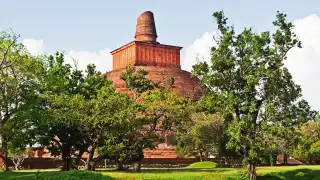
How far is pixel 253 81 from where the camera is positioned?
2336 cm

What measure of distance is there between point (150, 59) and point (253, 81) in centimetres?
3686

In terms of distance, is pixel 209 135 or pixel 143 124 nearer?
pixel 143 124

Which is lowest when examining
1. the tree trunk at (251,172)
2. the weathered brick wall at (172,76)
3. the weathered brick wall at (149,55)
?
the tree trunk at (251,172)

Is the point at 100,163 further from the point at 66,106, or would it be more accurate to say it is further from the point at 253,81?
the point at 253,81

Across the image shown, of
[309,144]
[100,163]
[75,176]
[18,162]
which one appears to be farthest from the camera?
→ [309,144]

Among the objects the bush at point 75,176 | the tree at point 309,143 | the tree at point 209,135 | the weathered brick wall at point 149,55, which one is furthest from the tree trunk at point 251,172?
the weathered brick wall at point 149,55

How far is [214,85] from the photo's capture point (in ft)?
81.1

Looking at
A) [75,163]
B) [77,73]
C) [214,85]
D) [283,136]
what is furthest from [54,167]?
[283,136]

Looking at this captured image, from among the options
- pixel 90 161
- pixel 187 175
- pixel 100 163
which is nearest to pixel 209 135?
pixel 100 163

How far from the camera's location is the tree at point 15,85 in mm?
25375

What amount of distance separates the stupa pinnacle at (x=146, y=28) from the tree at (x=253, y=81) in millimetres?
37621

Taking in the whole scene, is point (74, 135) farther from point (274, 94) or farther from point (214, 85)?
point (274, 94)

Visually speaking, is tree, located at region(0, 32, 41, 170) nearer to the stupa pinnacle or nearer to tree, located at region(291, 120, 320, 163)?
tree, located at region(291, 120, 320, 163)

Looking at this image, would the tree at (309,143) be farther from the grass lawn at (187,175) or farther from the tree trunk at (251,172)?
the tree trunk at (251,172)
